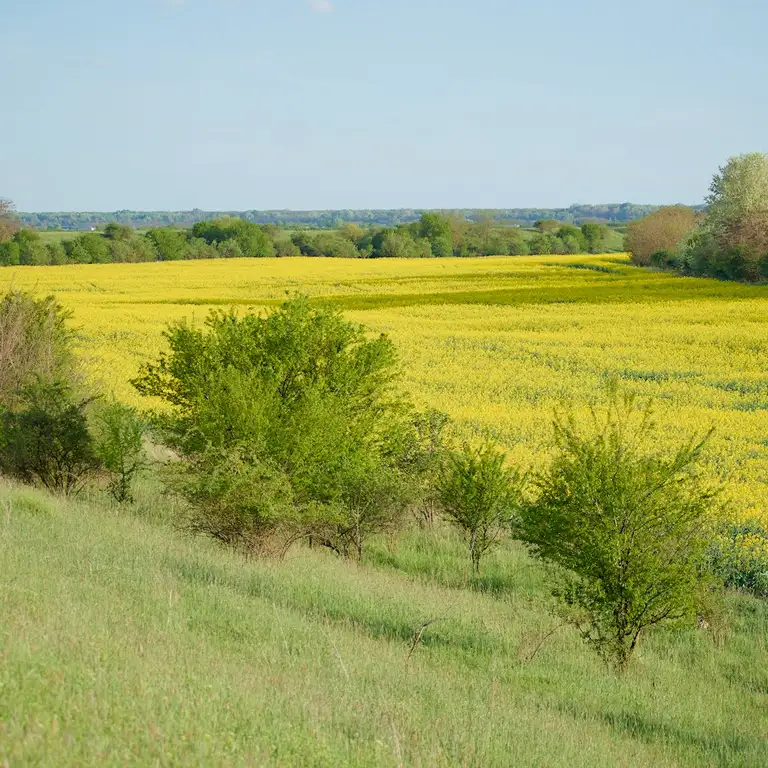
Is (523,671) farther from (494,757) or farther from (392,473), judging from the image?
(392,473)

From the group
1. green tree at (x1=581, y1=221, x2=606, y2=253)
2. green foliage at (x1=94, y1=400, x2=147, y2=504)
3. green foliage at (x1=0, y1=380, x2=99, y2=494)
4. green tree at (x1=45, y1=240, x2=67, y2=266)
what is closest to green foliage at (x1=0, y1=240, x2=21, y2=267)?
green tree at (x1=45, y1=240, x2=67, y2=266)

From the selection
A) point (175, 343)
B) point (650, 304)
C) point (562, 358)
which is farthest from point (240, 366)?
point (650, 304)

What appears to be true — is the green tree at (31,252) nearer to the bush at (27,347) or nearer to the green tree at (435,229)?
the green tree at (435,229)

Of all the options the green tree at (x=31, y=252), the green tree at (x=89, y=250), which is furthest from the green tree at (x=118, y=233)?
the green tree at (x=31, y=252)

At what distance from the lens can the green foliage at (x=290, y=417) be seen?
547 inches

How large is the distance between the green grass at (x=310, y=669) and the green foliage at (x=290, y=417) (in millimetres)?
1144

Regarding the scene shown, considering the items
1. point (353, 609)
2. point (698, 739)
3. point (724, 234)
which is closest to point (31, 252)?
point (724, 234)

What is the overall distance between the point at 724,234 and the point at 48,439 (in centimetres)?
5744

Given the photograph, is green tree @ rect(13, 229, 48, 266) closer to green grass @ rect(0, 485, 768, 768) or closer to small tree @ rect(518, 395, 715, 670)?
green grass @ rect(0, 485, 768, 768)

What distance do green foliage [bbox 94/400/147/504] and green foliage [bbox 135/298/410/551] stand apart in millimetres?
922

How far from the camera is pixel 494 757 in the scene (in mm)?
5824

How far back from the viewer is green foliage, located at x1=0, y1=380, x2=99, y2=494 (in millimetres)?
17109

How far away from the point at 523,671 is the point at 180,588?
3.37 m

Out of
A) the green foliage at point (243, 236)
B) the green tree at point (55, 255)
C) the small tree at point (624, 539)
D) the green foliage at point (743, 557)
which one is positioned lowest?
the green foliage at point (743, 557)
